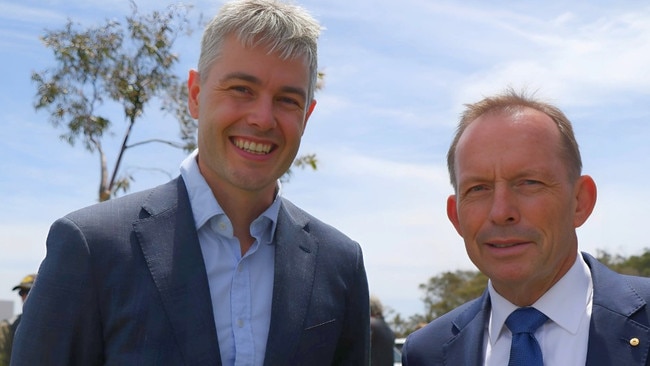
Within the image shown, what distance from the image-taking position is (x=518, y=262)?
3107mm

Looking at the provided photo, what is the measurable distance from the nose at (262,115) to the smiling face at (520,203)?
28.2 inches

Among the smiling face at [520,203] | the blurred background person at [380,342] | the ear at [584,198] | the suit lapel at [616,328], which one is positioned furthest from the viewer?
the blurred background person at [380,342]

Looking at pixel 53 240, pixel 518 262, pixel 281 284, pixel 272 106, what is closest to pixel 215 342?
pixel 281 284

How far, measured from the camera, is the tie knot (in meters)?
3.12

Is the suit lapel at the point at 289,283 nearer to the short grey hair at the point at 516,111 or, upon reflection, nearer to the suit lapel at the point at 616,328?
the short grey hair at the point at 516,111

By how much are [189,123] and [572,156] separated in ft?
34.2

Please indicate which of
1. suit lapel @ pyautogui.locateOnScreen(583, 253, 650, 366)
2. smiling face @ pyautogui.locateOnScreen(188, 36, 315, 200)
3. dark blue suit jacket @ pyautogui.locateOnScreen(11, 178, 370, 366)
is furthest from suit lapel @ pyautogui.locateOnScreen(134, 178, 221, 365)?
suit lapel @ pyautogui.locateOnScreen(583, 253, 650, 366)

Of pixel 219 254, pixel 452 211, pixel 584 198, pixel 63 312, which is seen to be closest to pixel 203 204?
pixel 219 254

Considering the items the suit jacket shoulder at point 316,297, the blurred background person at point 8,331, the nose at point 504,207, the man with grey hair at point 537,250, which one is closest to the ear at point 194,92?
the suit jacket shoulder at point 316,297

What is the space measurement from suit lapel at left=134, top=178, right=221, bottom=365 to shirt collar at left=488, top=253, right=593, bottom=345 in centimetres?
102

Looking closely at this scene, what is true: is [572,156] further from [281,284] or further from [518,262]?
[281,284]

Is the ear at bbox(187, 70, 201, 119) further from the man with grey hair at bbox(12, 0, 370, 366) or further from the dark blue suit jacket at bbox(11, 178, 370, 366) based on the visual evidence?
the dark blue suit jacket at bbox(11, 178, 370, 366)

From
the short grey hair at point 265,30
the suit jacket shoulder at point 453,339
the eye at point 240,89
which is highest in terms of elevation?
the short grey hair at point 265,30

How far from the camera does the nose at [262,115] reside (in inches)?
122
